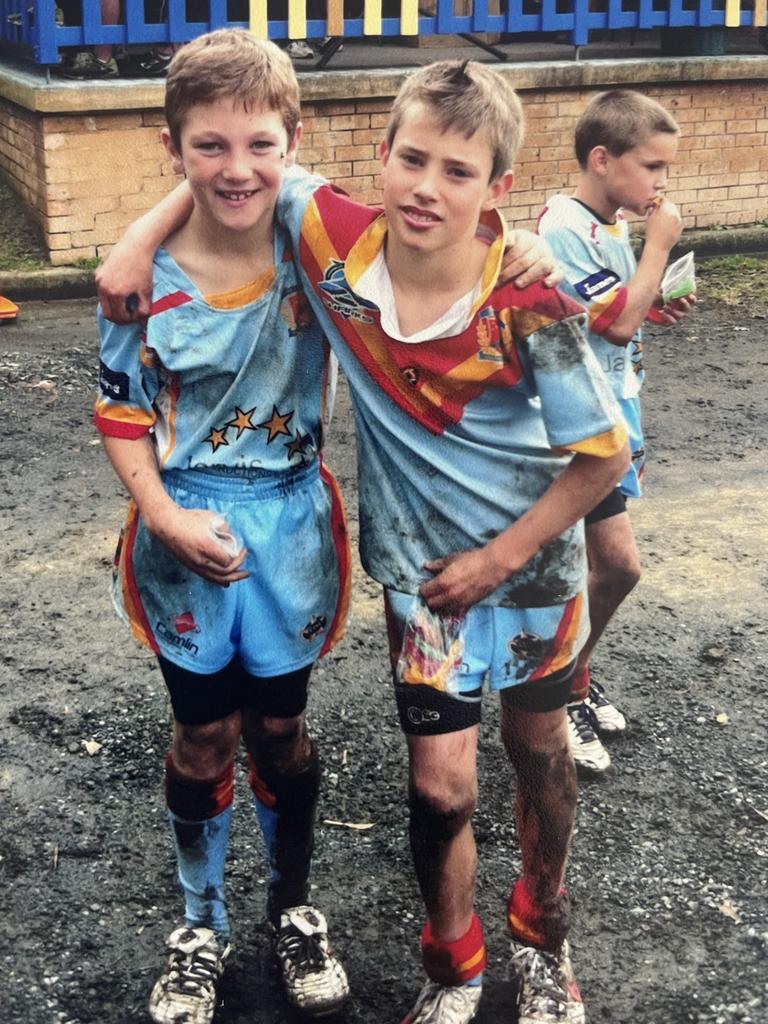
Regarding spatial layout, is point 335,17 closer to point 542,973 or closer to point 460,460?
point 460,460

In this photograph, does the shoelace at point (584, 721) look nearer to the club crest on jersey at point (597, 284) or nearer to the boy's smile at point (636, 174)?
the club crest on jersey at point (597, 284)

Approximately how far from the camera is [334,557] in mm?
2848

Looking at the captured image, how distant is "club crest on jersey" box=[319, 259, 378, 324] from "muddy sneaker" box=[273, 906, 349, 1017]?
52.6 inches

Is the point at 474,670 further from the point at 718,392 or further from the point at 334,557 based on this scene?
the point at 718,392

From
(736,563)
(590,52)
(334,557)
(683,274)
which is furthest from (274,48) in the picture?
(590,52)

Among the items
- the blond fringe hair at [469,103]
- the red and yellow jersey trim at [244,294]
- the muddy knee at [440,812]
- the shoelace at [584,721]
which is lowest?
the shoelace at [584,721]

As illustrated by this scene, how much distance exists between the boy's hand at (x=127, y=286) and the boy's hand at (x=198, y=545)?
38 centimetres

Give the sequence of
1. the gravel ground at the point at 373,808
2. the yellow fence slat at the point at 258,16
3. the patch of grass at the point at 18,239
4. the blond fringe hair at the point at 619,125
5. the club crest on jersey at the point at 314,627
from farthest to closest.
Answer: the yellow fence slat at the point at 258,16 → the patch of grass at the point at 18,239 → the blond fringe hair at the point at 619,125 → the gravel ground at the point at 373,808 → the club crest on jersey at the point at 314,627

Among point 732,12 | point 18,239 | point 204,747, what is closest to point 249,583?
point 204,747

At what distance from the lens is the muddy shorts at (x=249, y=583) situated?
2.71 meters

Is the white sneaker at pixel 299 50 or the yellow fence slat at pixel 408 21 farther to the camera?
the white sneaker at pixel 299 50

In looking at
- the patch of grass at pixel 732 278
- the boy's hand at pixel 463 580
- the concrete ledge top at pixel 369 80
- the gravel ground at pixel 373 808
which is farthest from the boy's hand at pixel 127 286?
the patch of grass at pixel 732 278

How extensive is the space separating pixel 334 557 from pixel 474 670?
0.39 m

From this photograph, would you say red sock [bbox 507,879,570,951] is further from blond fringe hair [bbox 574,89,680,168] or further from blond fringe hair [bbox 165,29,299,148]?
blond fringe hair [bbox 574,89,680,168]
